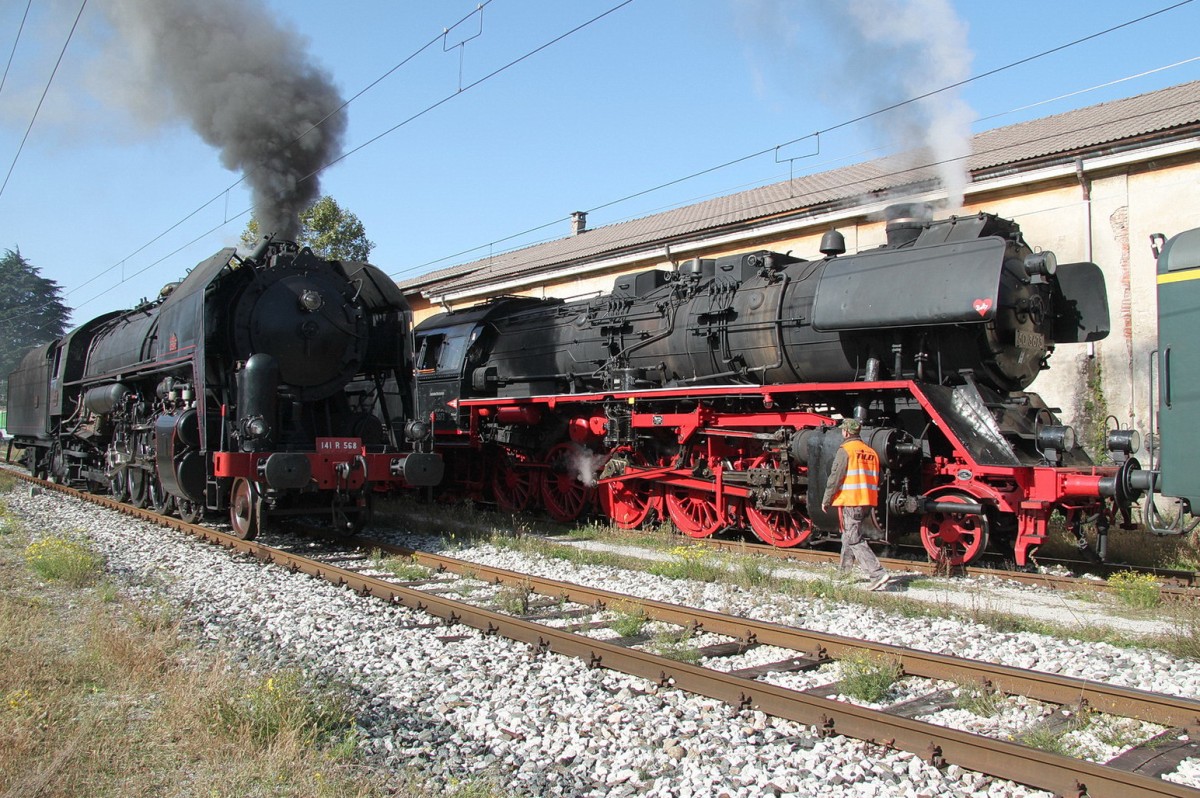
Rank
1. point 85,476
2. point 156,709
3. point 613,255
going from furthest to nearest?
point 613,255 < point 85,476 < point 156,709

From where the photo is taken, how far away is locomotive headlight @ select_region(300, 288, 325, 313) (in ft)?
33.2

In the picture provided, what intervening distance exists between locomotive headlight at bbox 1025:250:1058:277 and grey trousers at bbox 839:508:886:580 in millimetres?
2914

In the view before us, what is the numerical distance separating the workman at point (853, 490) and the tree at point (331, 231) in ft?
85.1

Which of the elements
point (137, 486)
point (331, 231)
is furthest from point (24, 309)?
point (137, 486)

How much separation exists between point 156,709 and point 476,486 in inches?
390

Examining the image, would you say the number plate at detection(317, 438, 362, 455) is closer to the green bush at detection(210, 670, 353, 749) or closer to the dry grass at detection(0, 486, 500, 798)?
the dry grass at detection(0, 486, 500, 798)

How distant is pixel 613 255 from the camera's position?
65.2 feet

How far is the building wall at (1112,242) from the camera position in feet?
40.0

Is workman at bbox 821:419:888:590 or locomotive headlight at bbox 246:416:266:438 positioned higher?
locomotive headlight at bbox 246:416:266:438

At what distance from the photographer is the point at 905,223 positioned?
29.9 feet

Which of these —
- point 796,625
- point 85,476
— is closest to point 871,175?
point 796,625

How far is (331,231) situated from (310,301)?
22.5 m

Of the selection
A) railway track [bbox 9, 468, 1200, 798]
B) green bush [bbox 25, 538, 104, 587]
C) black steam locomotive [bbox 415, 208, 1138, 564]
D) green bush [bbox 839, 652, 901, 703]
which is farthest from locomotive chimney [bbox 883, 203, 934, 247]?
green bush [bbox 25, 538, 104, 587]

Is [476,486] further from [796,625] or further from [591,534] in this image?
[796,625]
